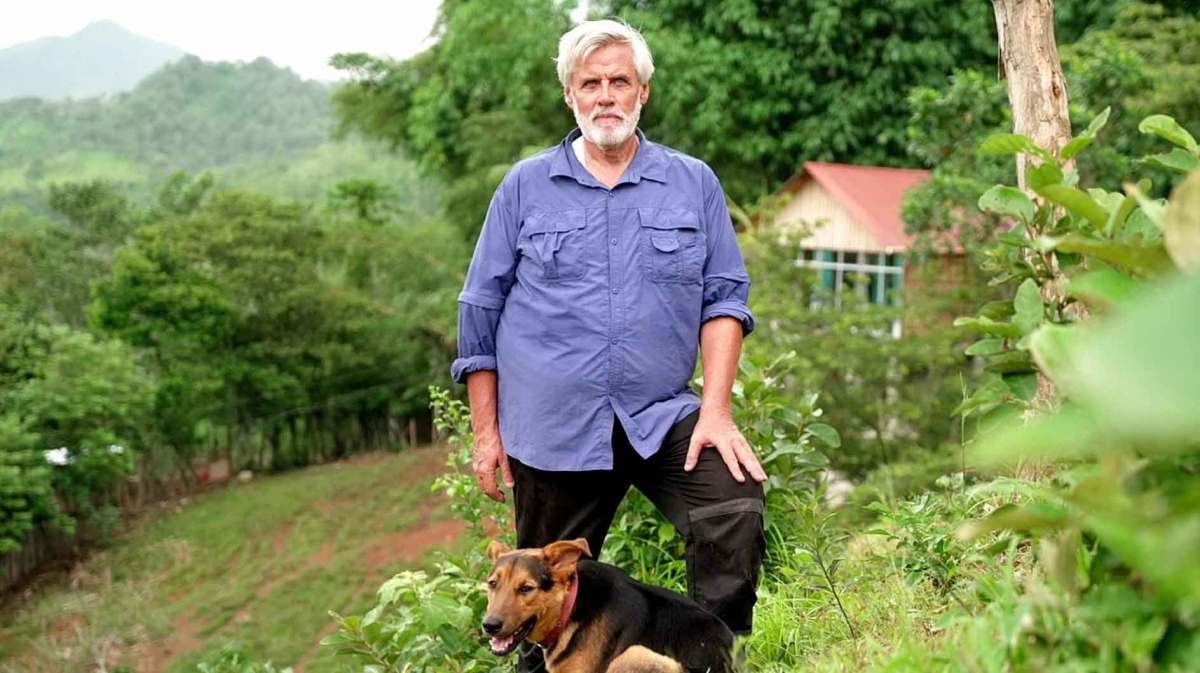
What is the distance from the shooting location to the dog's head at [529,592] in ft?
10.3

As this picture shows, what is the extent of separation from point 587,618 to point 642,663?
0.27 m

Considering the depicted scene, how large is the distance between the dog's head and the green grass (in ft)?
42.2

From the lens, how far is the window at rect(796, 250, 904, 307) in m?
18.4

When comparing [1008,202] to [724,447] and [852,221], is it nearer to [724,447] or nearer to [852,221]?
[724,447]

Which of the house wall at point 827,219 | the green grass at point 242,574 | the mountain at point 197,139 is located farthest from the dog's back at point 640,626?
the mountain at point 197,139

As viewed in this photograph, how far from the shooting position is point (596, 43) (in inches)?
134

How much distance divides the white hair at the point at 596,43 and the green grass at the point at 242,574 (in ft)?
43.1

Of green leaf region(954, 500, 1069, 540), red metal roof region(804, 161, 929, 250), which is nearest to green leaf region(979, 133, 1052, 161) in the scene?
green leaf region(954, 500, 1069, 540)

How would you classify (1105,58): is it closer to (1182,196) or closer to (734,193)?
(734,193)

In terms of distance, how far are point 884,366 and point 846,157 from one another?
325 inches

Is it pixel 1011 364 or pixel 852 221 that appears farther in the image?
pixel 852 221

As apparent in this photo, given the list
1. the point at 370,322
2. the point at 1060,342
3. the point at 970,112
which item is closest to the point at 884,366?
the point at 970,112

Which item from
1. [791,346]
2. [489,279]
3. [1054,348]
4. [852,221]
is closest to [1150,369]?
[1054,348]

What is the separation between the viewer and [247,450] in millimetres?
32094
